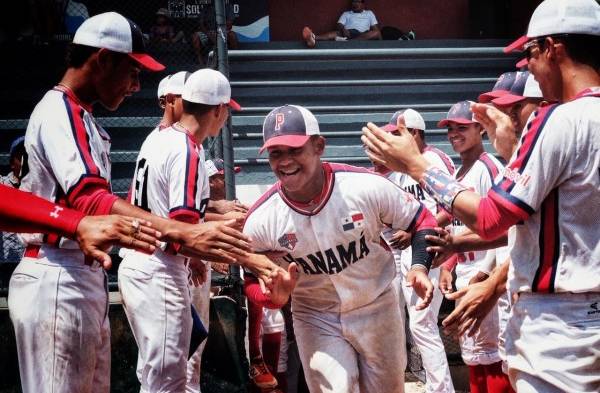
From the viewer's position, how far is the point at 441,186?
110 inches

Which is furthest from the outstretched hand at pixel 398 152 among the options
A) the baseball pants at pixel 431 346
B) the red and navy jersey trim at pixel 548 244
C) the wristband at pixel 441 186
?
the baseball pants at pixel 431 346

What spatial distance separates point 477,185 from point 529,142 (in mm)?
3139

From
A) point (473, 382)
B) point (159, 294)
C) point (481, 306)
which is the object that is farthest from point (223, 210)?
point (481, 306)

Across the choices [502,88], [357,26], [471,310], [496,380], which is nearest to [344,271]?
[471,310]

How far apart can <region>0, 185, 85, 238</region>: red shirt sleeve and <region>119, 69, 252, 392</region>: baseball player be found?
1.80m

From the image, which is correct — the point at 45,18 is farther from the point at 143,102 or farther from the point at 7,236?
the point at 7,236

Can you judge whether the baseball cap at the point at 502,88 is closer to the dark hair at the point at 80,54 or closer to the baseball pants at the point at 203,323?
the baseball pants at the point at 203,323

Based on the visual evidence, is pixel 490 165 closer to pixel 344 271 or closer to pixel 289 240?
pixel 344 271

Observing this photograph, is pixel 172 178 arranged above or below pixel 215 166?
above

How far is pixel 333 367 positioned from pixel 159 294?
117 cm

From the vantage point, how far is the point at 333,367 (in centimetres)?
392

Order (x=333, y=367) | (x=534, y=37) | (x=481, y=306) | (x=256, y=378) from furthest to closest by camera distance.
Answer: (x=256, y=378), (x=333, y=367), (x=481, y=306), (x=534, y=37)

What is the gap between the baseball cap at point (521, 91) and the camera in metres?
4.89

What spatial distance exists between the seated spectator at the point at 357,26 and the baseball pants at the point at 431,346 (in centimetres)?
613
